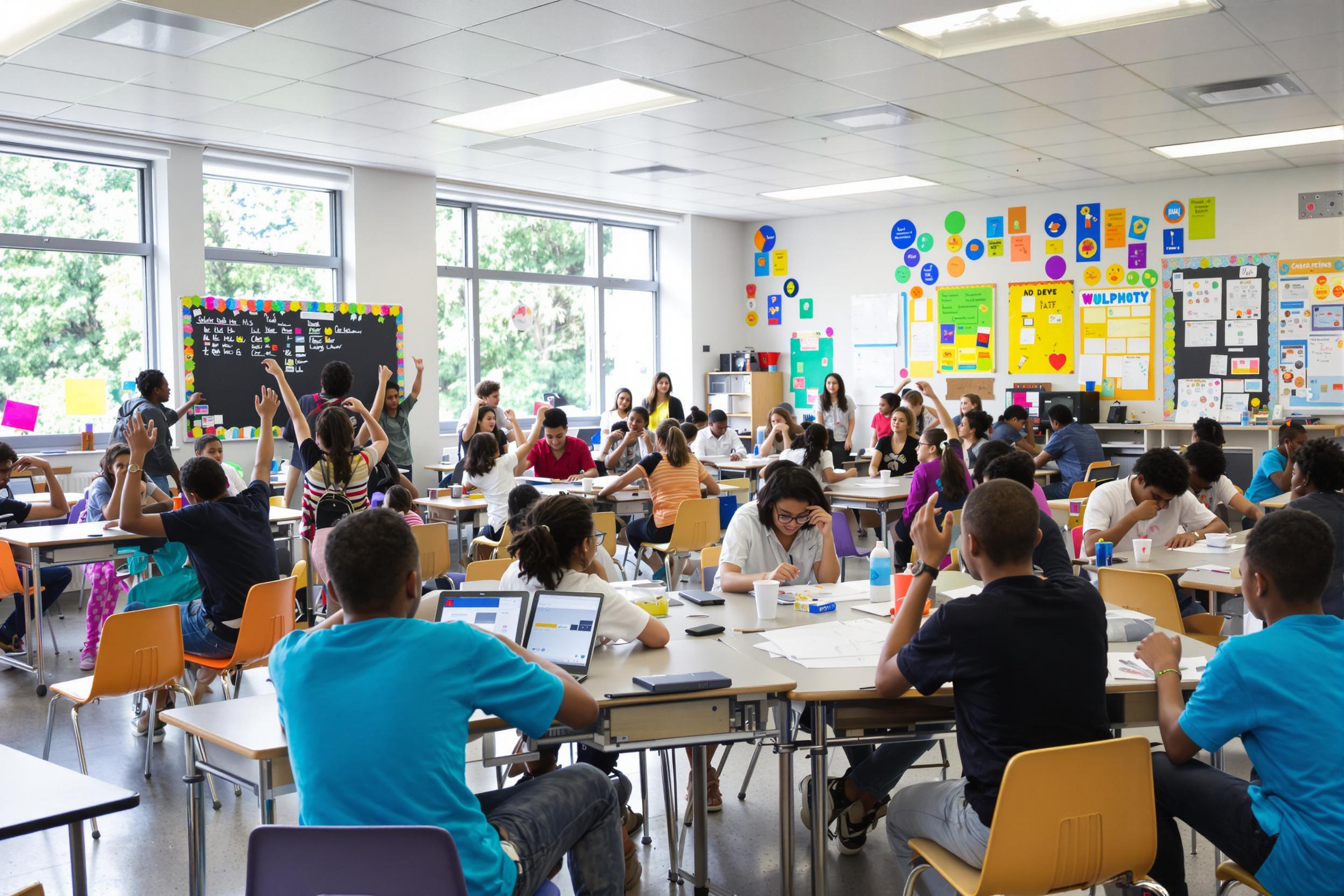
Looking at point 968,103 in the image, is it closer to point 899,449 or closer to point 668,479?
point 899,449

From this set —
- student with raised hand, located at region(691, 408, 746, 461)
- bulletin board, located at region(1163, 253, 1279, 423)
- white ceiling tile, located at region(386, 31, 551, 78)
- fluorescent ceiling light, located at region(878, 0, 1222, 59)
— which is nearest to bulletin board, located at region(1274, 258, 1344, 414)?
bulletin board, located at region(1163, 253, 1279, 423)

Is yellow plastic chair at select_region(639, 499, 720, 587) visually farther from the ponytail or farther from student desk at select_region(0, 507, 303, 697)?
the ponytail

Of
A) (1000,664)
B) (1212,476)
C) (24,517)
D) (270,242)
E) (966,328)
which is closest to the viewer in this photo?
(1000,664)

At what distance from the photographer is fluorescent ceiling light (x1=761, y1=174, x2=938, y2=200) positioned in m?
9.98

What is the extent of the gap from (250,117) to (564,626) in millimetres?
5789

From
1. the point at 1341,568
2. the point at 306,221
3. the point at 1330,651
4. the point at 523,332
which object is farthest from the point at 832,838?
the point at 523,332

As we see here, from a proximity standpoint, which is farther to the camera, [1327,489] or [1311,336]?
[1311,336]

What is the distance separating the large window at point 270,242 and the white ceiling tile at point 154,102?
1474mm

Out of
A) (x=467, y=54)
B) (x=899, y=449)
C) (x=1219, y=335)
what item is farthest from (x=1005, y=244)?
(x=467, y=54)

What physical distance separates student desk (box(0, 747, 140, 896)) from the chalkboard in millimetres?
6627

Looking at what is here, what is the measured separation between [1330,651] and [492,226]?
958 cm

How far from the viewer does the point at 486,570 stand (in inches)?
155

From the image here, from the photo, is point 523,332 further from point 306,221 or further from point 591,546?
point 591,546

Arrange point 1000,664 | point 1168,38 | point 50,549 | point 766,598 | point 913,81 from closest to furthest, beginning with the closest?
point 1000,664 < point 766,598 < point 50,549 < point 1168,38 < point 913,81
